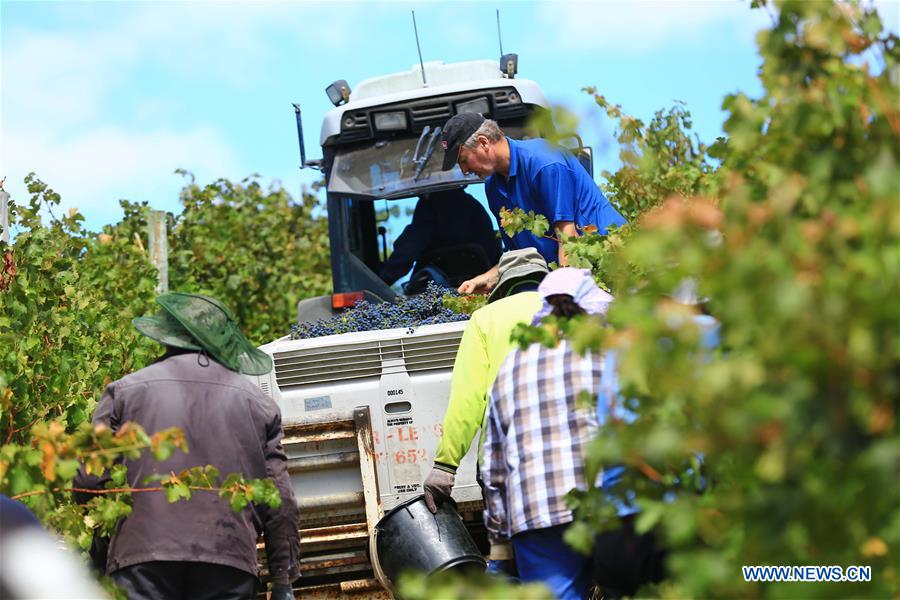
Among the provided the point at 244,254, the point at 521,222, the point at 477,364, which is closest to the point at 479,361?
the point at 477,364

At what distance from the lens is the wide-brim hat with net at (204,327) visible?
4.64 m

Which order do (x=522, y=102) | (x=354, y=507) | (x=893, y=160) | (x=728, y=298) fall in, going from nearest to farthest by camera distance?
(x=728, y=298)
(x=893, y=160)
(x=354, y=507)
(x=522, y=102)

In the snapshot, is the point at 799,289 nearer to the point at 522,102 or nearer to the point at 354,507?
the point at 354,507

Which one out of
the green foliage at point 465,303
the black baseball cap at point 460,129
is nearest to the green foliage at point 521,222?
the green foliage at point 465,303

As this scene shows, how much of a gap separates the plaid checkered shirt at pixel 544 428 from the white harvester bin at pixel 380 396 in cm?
220

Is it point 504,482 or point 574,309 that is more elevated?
point 574,309

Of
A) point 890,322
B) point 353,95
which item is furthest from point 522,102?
point 890,322

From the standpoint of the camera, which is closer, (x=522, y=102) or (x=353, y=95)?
(x=522, y=102)

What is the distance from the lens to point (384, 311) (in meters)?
7.33

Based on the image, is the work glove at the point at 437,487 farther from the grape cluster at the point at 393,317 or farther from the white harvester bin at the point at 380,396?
the grape cluster at the point at 393,317

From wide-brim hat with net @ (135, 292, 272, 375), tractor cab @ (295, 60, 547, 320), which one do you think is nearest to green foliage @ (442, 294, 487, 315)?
tractor cab @ (295, 60, 547, 320)

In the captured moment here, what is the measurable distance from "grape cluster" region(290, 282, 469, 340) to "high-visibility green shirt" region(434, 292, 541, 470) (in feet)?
6.76

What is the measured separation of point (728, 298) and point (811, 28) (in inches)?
26.7

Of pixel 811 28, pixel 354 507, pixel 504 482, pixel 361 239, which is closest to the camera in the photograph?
pixel 811 28
